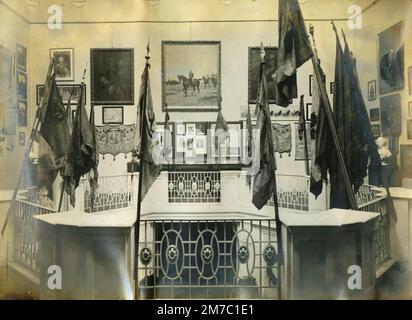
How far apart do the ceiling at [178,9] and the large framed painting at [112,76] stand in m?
0.22

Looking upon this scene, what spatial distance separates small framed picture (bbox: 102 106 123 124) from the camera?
248cm

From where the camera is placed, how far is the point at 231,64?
8.14 feet

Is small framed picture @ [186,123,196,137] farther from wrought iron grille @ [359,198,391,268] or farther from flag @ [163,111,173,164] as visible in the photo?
wrought iron grille @ [359,198,391,268]

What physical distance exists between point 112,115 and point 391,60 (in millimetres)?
1786

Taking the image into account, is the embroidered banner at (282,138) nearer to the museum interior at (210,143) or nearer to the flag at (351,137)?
the museum interior at (210,143)

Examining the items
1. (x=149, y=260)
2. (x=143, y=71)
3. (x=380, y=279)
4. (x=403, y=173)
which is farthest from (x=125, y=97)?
(x=380, y=279)

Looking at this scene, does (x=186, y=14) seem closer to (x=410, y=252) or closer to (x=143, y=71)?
(x=143, y=71)

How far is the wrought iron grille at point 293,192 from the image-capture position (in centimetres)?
247

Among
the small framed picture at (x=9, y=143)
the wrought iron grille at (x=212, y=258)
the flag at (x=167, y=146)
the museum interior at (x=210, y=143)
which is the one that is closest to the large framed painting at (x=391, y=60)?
the museum interior at (x=210, y=143)

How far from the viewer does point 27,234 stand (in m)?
2.50

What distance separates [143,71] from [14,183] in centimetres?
108

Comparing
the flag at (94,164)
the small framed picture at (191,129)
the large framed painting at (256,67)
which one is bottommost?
the flag at (94,164)

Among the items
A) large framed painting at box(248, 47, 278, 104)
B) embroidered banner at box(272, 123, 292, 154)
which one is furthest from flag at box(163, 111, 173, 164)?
embroidered banner at box(272, 123, 292, 154)

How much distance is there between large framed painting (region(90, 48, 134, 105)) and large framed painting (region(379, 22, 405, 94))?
5.16 ft
